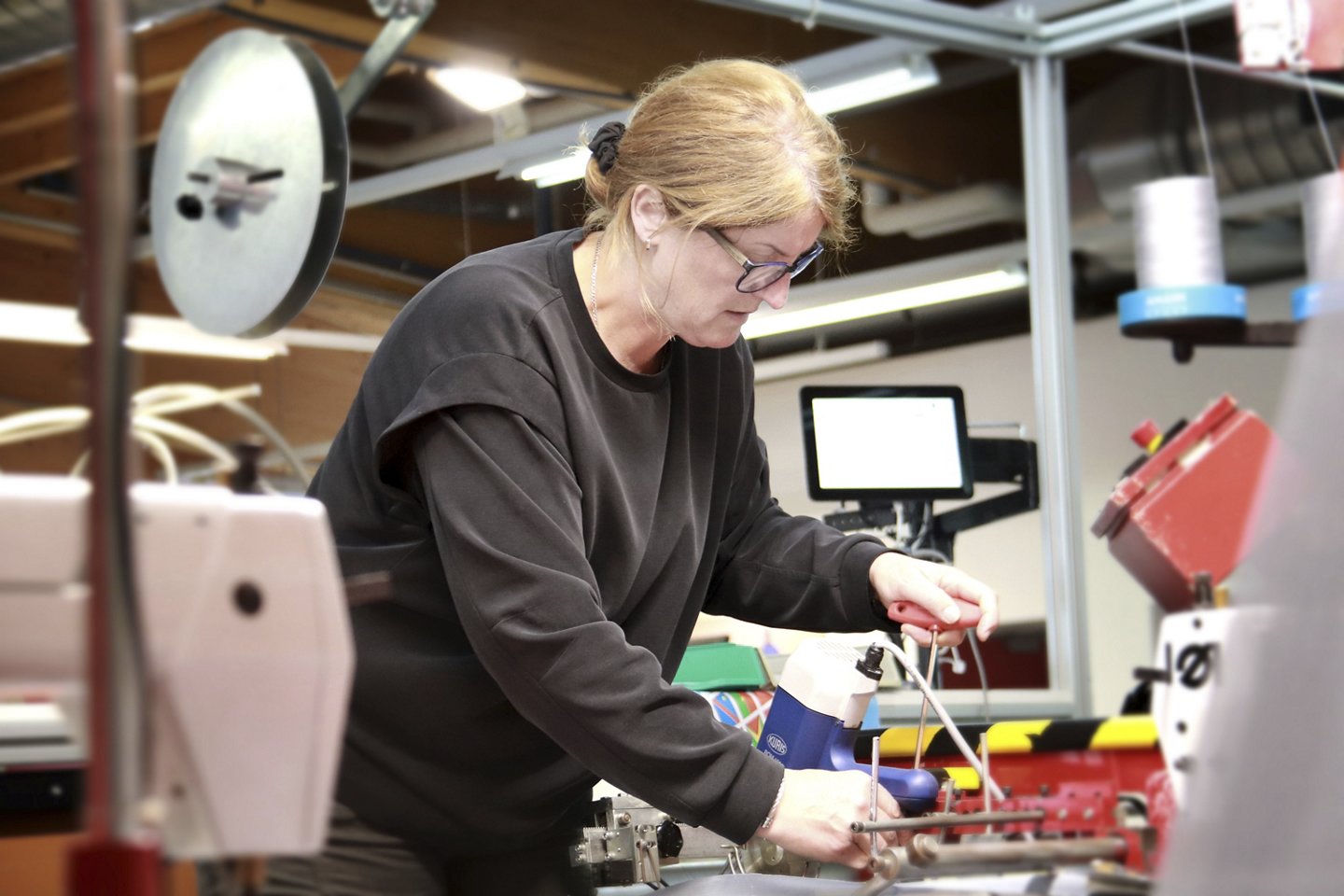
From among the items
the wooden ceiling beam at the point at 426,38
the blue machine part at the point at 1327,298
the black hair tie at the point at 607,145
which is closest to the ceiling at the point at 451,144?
the wooden ceiling beam at the point at 426,38

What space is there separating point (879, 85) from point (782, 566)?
7.22 feet

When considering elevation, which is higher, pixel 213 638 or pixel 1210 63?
pixel 1210 63

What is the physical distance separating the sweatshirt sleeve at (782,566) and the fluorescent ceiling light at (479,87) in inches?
61.9

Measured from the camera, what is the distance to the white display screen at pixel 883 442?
269cm

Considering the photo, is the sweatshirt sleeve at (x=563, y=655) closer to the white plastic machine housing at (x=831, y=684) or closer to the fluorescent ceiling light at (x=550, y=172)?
the white plastic machine housing at (x=831, y=684)

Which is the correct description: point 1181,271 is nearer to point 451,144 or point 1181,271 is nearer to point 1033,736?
point 451,144

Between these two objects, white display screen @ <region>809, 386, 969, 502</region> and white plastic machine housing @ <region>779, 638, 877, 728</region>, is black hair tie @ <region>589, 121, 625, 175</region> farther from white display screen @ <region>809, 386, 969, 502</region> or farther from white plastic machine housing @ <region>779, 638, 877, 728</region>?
white display screen @ <region>809, 386, 969, 502</region>

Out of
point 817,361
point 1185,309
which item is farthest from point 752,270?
point 817,361

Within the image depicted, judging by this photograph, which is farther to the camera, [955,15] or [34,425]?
[955,15]

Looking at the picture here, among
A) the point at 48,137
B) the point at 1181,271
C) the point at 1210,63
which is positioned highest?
the point at 1210,63

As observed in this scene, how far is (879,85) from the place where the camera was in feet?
11.7

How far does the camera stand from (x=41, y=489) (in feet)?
2.24

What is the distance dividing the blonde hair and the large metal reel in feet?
2.30

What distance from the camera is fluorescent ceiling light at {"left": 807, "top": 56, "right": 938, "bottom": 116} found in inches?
137
